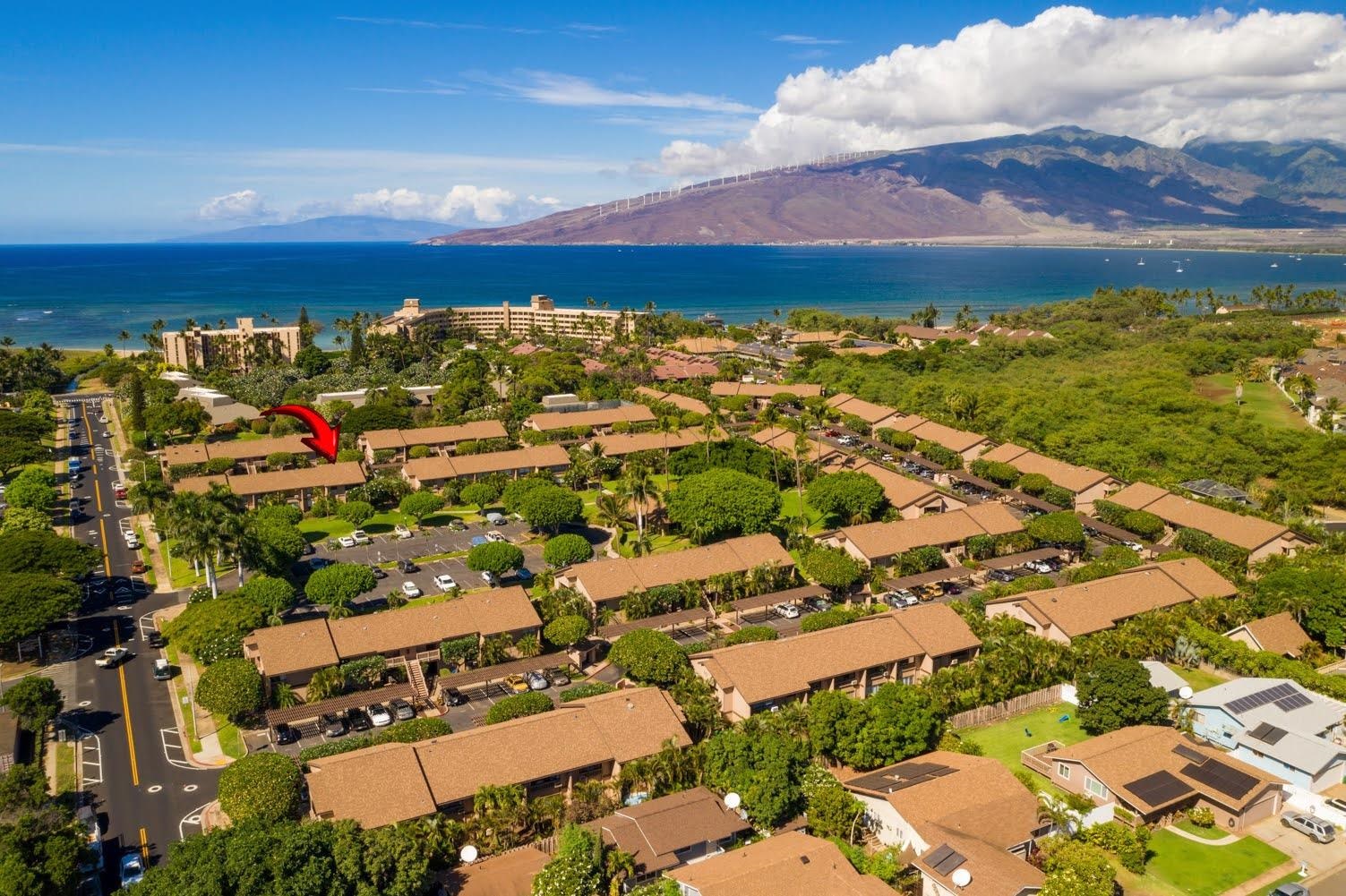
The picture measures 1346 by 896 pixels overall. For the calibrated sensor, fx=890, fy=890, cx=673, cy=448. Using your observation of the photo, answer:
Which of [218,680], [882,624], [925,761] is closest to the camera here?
[925,761]

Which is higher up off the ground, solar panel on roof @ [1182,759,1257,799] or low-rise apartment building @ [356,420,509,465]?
low-rise apartment building @ [356,420,509,465]

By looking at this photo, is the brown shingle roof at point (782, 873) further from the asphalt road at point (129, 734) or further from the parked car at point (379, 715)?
the asphalt road at point (129, 734)

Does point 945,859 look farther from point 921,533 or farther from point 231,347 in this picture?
point 231,347

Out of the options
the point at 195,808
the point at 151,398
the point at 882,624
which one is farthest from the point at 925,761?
the point at 151,398

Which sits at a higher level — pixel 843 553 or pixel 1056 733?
pixel 843 553

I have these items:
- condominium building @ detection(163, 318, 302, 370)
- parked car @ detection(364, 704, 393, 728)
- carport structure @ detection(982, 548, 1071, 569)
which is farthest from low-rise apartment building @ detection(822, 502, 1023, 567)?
condominium building @ detection(163, 318, 302, 370)

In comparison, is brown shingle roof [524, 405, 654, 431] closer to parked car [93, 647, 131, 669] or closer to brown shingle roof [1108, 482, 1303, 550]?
brown shingle roof [1108, 482, 1303, 550]

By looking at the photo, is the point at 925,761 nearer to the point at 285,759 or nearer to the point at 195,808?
the point at 285,759
